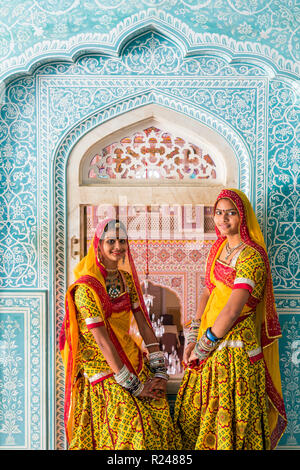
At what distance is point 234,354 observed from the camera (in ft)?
6.98

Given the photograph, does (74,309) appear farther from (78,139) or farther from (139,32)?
(139,32)

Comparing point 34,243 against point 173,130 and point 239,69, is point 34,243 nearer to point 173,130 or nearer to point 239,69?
point 173,130

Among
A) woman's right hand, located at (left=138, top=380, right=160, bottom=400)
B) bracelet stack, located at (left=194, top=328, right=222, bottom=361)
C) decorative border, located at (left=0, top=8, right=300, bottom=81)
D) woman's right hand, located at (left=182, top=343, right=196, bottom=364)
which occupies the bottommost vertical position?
woman's right hand, located at (left=138, top=380, right=160, bottom=400)

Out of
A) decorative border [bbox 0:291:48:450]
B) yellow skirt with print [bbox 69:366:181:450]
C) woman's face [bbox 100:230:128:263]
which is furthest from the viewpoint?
decorative border [bbox 0:291:48:450]

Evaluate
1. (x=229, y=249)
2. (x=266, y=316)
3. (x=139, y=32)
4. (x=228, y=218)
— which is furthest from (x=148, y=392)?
(x=139, y=32)

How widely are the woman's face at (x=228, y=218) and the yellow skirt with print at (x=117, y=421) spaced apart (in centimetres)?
94

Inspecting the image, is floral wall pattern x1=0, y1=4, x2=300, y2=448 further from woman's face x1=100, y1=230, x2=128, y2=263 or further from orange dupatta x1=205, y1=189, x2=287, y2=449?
woman's face x1=100, y1=230, x2=128, y2=263

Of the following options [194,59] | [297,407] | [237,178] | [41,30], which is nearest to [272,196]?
[237,178]

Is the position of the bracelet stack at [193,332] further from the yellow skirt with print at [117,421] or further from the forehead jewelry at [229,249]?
the forehead jewelry at [229,249]

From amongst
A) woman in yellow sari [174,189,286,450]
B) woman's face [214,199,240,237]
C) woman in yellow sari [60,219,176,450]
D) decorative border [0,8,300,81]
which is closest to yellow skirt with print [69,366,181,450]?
woman in yellow sari [60,219,176,450]

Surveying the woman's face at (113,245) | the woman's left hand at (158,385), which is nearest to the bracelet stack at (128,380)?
the woman's left hand at (158,385)

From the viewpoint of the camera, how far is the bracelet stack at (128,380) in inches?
82.3

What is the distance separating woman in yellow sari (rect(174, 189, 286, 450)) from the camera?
2092mm

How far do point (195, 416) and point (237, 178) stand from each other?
1.41 m
